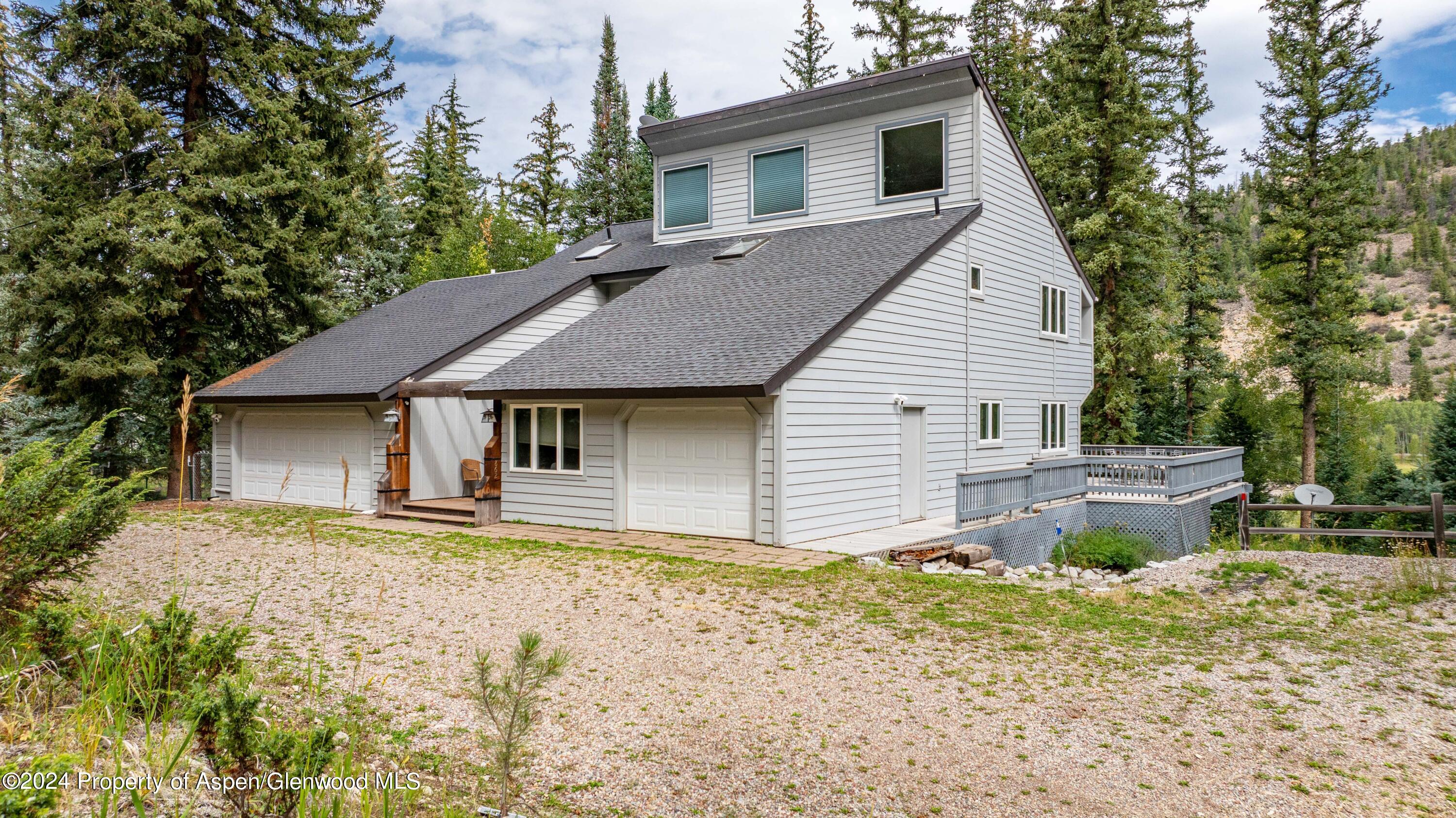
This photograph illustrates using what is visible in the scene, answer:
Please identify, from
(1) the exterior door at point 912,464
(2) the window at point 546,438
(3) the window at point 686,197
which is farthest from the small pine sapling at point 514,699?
(3) the window at point 686,197

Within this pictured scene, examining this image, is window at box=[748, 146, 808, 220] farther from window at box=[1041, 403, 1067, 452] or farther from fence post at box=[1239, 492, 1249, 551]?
fence post at box=[1239, 492, 1249, 551]

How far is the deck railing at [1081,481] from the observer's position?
42.8 feet

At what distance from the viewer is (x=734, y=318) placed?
13.3 metres

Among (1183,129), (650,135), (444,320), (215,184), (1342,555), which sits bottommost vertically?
(1342,555)

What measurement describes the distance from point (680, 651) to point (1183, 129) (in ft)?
108

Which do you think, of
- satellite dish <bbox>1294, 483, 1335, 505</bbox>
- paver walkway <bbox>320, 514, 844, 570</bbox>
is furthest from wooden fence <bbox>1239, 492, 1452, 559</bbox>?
paver walkway <bbox>320, 514, 844, 570</bbox>

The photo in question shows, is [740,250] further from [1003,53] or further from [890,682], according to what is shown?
[1003,53]

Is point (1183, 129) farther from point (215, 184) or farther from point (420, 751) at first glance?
point (420, 751)

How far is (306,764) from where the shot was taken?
3057mm

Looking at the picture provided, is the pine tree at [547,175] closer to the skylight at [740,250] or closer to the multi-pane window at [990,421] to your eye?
the skylight at [740,250]

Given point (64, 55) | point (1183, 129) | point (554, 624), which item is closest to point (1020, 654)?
point (554, 624)

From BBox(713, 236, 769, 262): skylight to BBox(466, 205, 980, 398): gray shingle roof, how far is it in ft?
0.55

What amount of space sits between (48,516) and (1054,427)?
61.2 feet

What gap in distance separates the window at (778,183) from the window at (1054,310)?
6.17 metres
